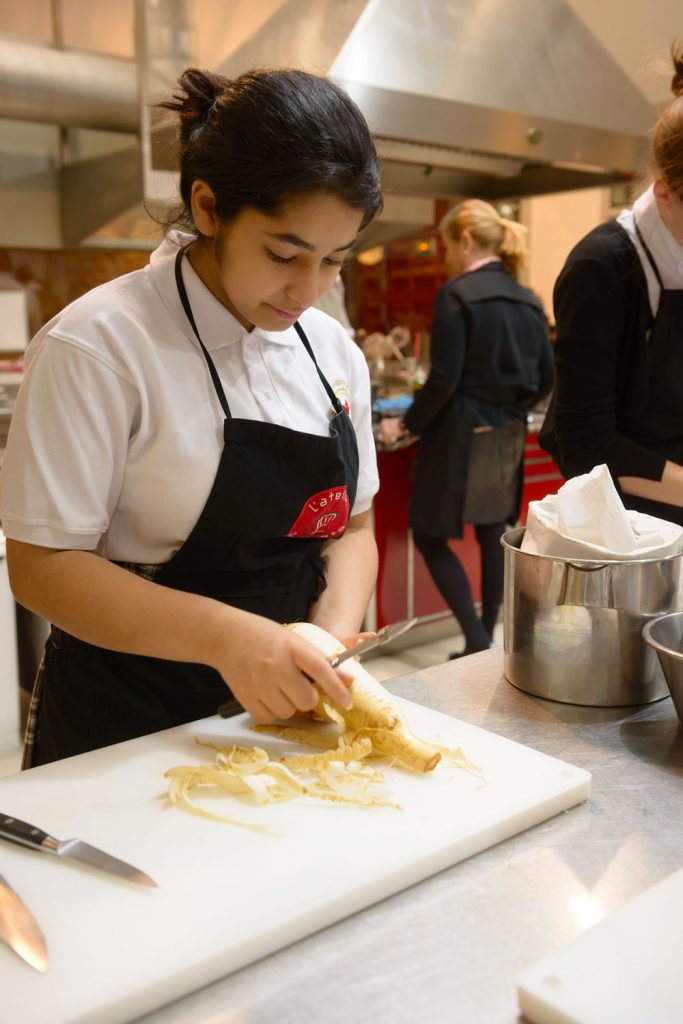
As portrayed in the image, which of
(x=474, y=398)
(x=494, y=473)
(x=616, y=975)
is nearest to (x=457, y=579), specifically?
(x=494, y=473)

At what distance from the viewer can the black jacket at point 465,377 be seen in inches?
125

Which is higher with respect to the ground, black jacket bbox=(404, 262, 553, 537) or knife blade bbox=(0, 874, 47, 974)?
black jacket bbox=(404, 262, 553, 537)

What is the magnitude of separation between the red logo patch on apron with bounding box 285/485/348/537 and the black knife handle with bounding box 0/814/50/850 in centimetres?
49

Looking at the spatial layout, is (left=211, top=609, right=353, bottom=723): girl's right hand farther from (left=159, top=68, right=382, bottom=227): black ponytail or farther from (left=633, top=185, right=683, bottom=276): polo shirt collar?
(left=633, top=185, right=683, bottom=276): polo shirt collar

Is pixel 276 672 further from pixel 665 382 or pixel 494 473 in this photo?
pixel 494 473

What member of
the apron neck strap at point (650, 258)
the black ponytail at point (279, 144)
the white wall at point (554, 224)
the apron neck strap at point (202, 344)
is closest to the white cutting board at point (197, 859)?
the apron neck strap at point (202, 344)

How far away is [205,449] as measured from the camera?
108 cm

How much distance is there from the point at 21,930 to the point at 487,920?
34cm

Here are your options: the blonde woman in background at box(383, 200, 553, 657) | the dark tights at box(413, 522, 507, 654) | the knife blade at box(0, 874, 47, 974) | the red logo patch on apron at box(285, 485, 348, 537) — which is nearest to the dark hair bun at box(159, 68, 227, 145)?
the red logo patch on apron at box(285, 485, 348, 537)

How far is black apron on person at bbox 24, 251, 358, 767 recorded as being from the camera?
3.62 ft

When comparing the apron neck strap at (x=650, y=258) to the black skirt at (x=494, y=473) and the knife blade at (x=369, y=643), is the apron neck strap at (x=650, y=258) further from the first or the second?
the black skirt at (x=494, y=473)

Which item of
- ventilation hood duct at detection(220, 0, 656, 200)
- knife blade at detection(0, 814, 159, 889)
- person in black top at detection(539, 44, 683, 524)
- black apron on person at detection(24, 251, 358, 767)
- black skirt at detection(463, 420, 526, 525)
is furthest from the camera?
black skirt at detection(463, 420, 526, 525)

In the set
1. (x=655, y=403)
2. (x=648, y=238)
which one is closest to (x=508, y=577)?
(x=655, y=403)

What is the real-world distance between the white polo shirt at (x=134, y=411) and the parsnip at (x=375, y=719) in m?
0.23
